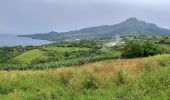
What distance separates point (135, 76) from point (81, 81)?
1868mm

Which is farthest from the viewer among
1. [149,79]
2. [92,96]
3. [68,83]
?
[68,83]

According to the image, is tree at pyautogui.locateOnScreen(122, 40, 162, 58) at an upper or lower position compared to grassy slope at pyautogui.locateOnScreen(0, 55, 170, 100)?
lower

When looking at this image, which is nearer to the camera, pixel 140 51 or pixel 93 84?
pixel 93 84

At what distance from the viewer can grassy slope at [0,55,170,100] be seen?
11328 mm

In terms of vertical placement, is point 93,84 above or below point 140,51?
above

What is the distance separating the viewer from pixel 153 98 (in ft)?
34.6

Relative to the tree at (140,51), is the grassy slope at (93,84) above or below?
above

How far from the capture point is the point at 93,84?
41.9 feet

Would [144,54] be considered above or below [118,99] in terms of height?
below

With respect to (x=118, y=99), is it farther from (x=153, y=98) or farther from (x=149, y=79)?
(x=149, y=79)

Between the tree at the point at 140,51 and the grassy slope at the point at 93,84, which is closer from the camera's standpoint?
the grassy slope at the point at 93,84

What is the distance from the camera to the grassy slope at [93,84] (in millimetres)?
11328

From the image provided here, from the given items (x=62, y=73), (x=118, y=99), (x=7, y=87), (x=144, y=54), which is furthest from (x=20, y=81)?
(x=144, y=54)

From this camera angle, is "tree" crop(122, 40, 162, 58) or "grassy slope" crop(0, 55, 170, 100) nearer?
"grassy slope" crop(0, 55, 170, 100)
